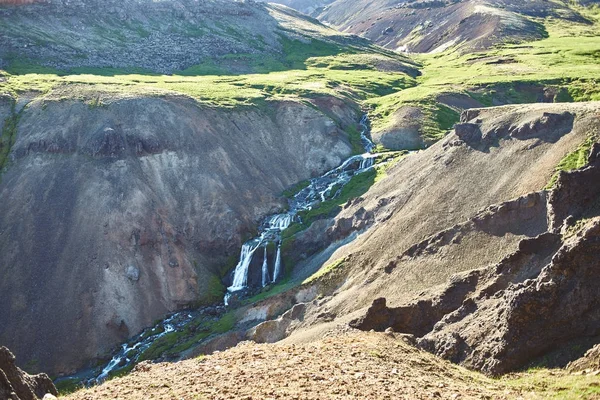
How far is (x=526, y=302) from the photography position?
24.9 meters

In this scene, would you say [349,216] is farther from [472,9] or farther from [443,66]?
[472,9]

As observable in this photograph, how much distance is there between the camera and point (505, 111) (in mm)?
59312

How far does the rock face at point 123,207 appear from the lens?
58281 mm

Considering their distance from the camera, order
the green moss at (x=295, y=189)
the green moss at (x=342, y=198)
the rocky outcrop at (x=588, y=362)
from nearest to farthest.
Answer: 1. the rocky outcrop at (x=588, y=362)
2. the green moss at (x=342, y=198)
3. the green moss at (x=295, y=189)

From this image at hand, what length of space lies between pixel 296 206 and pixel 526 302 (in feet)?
173

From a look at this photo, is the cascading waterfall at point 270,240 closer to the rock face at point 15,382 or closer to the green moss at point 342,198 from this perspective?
A: the green moss at point 342,198

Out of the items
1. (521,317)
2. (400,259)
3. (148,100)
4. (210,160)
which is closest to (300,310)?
(400,259)

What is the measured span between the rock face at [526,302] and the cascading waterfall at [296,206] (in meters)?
31.3

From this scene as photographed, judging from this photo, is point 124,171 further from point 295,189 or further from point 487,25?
point 487,25

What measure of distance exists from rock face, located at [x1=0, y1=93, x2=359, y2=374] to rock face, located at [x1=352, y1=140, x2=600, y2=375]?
33.2m

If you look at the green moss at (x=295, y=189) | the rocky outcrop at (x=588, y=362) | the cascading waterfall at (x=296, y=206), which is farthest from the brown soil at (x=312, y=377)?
the green moss at (x=295, y=189)

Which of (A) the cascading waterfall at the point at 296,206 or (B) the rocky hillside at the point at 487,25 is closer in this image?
(A) the cascading waterfall at the point at 296,206

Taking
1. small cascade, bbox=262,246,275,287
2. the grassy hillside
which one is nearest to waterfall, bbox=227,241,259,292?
small cascade, bbox=262,246,275,287

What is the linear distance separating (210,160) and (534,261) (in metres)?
53.4
